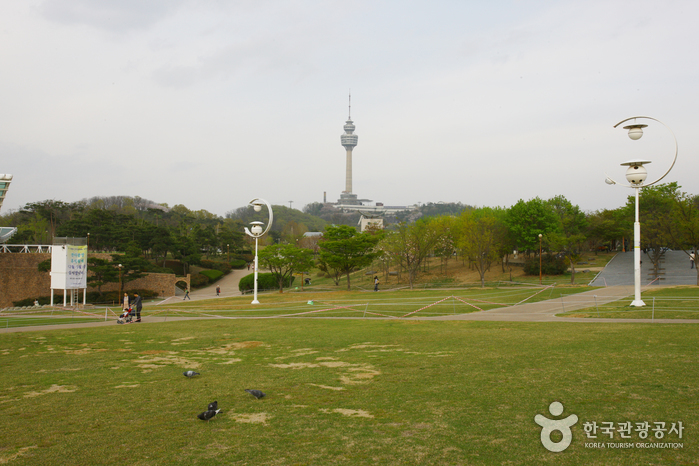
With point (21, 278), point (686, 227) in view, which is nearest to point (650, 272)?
point (686, 227)

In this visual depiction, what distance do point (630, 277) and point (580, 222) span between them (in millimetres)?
15909

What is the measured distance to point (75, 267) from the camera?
1625 inches

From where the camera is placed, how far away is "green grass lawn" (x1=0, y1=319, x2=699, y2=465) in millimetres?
5855

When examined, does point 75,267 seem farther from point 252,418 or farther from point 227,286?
point 252,418

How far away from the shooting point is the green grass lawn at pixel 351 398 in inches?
231

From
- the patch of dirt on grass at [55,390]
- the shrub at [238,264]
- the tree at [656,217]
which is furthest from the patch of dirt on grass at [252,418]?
the shrub at [238,264]

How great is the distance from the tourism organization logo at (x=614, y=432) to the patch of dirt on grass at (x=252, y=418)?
4.06 meters

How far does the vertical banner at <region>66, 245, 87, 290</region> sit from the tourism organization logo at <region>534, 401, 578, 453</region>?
43.6m

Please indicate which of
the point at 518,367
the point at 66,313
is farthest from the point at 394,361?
the point at 66,313

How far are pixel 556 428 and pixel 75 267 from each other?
44.4 meters

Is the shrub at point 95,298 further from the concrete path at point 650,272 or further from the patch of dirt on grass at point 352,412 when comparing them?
the concrete path at point 650,272

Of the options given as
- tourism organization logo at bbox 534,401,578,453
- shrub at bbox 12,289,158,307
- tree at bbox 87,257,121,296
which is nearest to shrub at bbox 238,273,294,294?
shrub at bbox 12,289,158,307

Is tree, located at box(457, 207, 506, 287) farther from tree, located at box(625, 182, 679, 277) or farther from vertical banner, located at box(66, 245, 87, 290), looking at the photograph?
vertical banner, located at box(66, 245, 87, 290)

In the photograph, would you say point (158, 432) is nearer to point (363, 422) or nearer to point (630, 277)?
point (363, 422)
